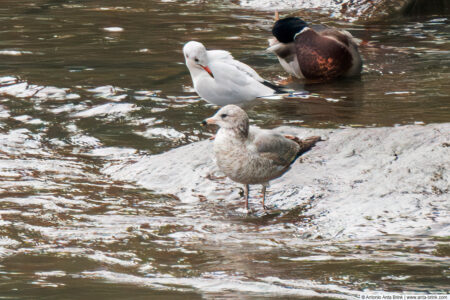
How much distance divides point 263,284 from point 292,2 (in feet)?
39.1

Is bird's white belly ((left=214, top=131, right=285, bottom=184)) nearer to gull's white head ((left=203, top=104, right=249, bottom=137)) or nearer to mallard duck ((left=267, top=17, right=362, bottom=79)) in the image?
gull's white head ((left=203, top=104, right=249, bottom=137))

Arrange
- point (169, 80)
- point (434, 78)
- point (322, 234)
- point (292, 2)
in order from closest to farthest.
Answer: point (322, 234), point (434, 78), point (169, 80), point (292, 2)

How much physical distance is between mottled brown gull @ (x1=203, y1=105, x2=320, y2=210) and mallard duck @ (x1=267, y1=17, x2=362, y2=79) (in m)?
3.89

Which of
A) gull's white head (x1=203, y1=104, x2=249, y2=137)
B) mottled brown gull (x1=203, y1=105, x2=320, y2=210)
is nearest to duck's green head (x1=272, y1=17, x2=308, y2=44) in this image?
mottled brown gull (x1=203, y1=105, x2=320, y2=210)

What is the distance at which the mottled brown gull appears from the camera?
5566mm

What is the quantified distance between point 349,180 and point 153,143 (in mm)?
2342

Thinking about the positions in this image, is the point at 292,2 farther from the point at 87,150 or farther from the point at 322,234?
the point at 322,234

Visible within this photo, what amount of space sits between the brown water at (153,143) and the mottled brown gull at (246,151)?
0.33m

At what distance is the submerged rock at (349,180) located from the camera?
16.9 ft

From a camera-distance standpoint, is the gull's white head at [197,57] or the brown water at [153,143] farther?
the gull's white head at [197,57]

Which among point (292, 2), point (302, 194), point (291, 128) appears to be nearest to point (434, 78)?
point (291, 128)

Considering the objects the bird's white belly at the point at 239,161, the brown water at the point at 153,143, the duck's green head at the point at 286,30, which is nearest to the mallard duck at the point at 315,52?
the duck's green head at the point at 286,30

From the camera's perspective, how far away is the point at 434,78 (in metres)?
9.09

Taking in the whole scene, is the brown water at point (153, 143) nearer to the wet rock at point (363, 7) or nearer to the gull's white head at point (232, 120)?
the gull's white head at point (232, 120)
